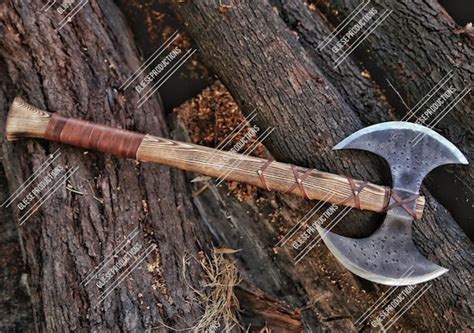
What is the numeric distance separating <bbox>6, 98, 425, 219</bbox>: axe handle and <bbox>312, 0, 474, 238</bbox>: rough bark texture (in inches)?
19.7

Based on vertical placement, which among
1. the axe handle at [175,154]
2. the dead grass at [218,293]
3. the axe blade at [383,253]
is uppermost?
the axe handle at [175,154]

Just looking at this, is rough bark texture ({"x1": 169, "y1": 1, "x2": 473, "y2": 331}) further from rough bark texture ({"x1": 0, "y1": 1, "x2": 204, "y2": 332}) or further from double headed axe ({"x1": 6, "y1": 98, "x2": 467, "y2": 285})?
rough bark texture ({"x1": 0, "y1": 1, "x2": 204, "y2": 332})

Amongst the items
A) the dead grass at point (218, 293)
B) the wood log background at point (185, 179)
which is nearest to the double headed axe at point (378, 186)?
the wood log background at point (185, 179)

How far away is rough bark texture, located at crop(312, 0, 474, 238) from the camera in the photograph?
2602 millimetres

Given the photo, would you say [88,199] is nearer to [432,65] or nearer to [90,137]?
[90,137]

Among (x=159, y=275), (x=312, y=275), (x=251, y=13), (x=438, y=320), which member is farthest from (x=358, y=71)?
(x=159, y=275)

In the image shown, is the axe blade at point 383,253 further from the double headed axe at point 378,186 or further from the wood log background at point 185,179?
A: the wood log background at point 185,179

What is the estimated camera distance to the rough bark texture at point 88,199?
251 centimetres

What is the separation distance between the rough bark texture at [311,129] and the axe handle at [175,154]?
15 cm

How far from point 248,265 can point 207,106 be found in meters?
0.97

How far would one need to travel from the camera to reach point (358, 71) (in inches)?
113

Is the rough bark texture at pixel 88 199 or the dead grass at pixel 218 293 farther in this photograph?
the dead grass at pixel 218 293

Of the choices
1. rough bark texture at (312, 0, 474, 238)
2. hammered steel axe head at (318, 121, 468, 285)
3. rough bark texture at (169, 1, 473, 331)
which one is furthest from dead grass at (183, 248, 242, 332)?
rough bark texture at (312, 0, 474, 238)

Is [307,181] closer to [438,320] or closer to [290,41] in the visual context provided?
[290,41]
